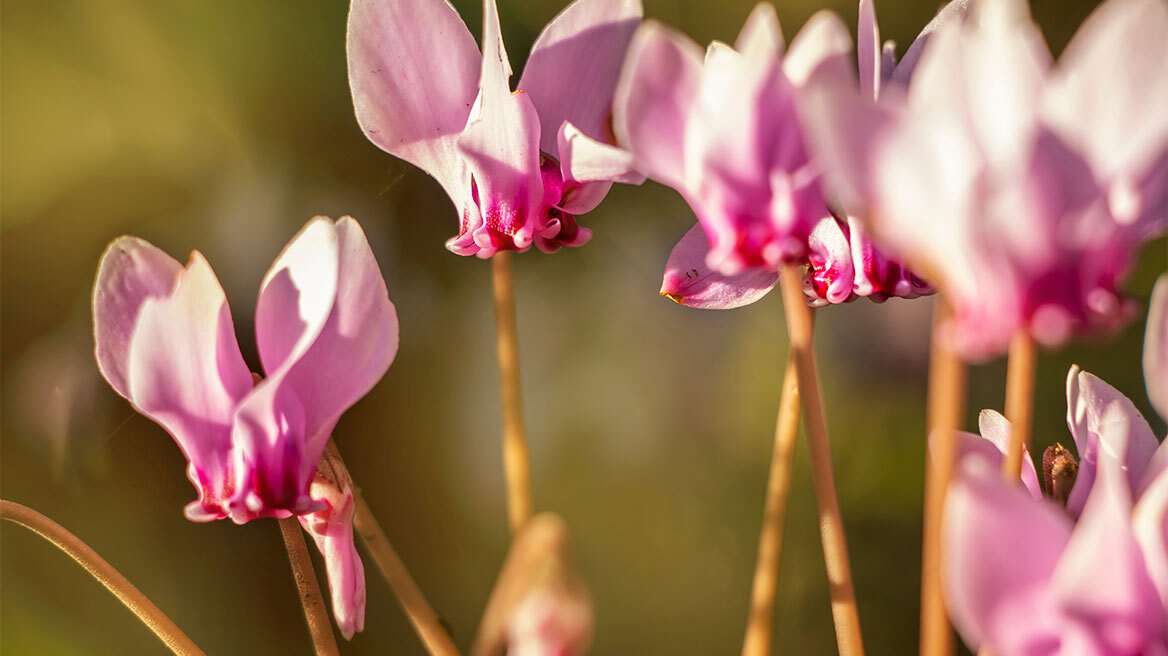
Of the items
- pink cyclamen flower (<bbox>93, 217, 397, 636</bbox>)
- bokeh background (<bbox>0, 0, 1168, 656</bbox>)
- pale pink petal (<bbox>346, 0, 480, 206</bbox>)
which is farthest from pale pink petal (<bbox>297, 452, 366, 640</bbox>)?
bokeh background (<bbox>0, 0, 1168, 656</bbox>)

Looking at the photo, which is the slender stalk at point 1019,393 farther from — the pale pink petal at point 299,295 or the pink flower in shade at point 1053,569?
the pale pink petal at point 299,295

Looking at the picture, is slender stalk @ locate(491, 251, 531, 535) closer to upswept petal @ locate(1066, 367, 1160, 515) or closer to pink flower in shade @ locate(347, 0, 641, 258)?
pink flower in shade @ locate(347, 0, 641, 258)

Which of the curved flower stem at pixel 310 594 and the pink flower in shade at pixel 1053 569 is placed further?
the curved flower stem at pixel 310 594

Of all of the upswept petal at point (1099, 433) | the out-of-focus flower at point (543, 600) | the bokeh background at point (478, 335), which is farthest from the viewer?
the bokeh background at point (478, 335)

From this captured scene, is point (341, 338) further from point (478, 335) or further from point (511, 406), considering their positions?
point (478, 335)

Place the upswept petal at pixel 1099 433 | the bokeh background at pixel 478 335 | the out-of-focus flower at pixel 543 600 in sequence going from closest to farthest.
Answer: the out-of-focus flower at pixel 543 600 < the upswept petal at pixel 1099 433 < the bokeh background at pixel 478 335

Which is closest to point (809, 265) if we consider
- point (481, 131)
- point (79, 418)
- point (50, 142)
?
point (481, 131)

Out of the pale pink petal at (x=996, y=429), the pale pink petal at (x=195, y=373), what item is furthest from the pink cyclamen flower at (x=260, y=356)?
the pale pink petal at (x=996, y=429)

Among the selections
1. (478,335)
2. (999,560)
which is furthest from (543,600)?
(478,335)
